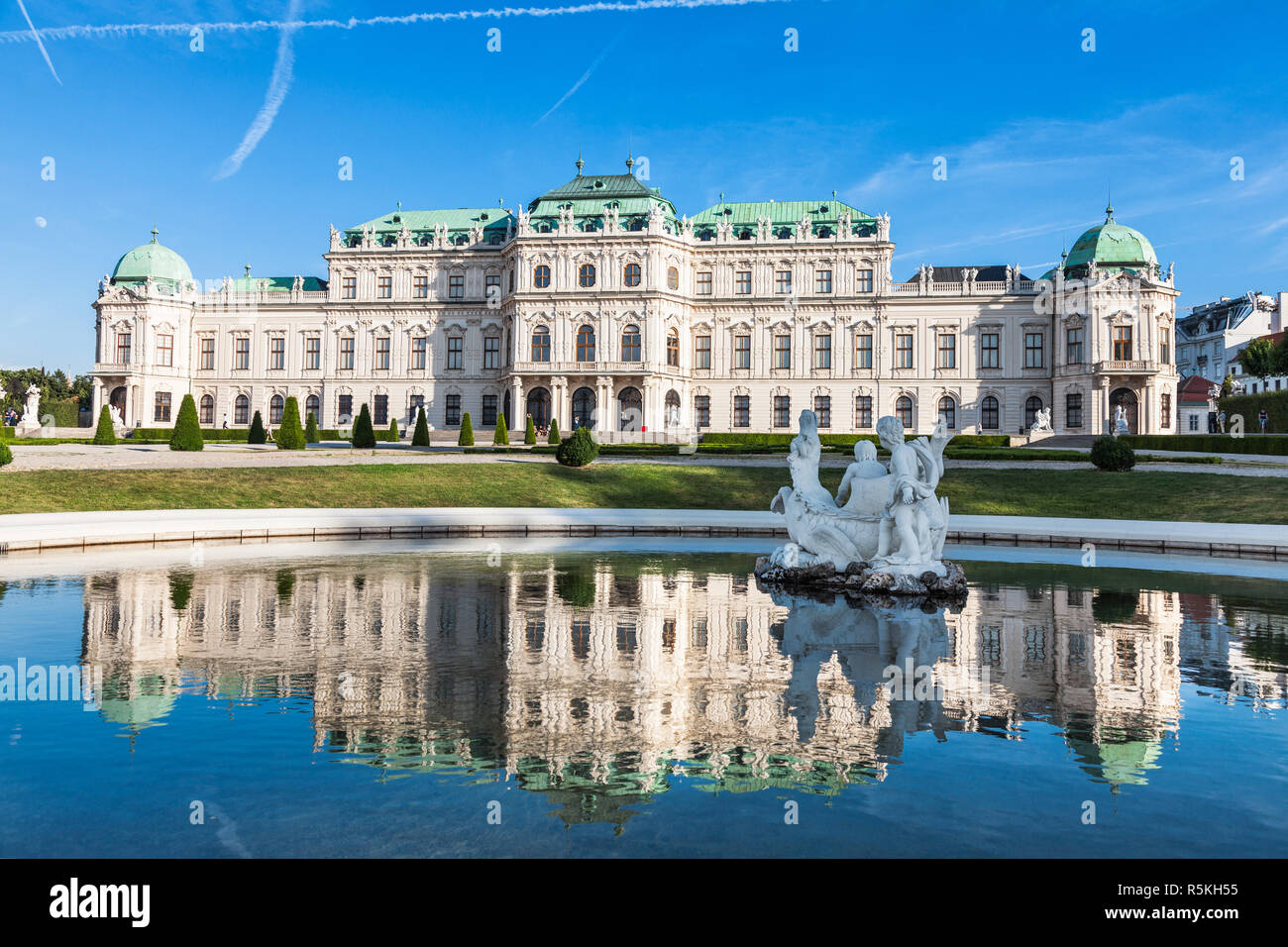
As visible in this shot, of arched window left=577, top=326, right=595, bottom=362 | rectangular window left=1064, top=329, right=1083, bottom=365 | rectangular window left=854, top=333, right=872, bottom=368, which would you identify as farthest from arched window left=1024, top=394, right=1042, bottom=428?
arched window left=577, top=326, right=595, bottom=362

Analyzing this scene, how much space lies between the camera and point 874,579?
1331cm

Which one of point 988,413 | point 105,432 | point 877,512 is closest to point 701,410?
point 988,413

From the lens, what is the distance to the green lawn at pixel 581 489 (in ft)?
82.2

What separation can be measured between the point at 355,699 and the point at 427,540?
13.5m

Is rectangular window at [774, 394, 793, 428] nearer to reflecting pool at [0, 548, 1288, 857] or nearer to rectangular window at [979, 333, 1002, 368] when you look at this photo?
rectangular window at [979, 333, 1002, 368]

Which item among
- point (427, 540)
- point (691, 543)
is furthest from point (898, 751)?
point (427, 540)

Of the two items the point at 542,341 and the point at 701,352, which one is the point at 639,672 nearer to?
the point at 542,341

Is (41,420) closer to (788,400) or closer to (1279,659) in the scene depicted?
(788,400)

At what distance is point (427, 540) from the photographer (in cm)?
2045

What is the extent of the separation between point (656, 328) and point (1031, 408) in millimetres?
25826

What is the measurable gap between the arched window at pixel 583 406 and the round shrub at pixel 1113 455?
32.9 m

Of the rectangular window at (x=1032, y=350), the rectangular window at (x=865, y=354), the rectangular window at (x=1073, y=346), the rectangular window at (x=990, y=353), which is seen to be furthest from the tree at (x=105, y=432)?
the rectangular window at (x=1073, y=346)

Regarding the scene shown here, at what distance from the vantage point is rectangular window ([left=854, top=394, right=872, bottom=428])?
59.9m
